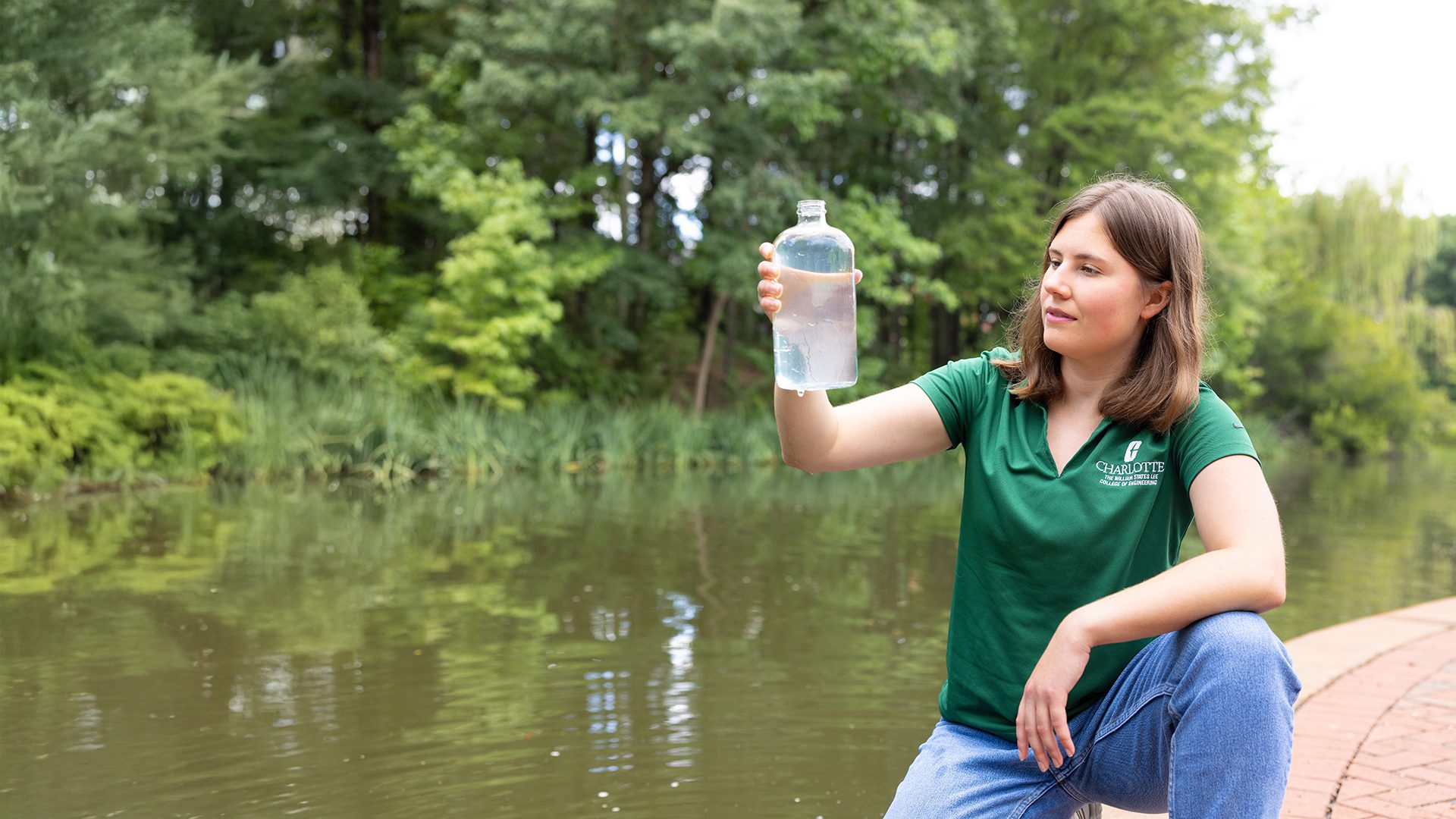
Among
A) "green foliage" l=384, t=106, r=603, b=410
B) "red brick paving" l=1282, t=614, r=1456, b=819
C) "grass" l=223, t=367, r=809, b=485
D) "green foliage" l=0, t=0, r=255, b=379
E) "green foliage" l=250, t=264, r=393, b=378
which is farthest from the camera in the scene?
"green foliage" l=384, t=106, r=603, b=410

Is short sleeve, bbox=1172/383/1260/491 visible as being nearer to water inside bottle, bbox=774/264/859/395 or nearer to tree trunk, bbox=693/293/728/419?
water inside bottle, bbox=774/264/859/395

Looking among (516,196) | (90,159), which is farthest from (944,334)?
(90,159)

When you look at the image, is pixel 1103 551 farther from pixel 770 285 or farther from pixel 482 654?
pixel 482 654

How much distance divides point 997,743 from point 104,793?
258 centimetres

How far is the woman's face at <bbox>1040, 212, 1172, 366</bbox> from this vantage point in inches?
84.3

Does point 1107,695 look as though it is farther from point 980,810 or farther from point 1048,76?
point 1048,76

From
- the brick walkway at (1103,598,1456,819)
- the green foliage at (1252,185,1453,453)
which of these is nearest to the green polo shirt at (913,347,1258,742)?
the brick walkway at (1103,598,1456,819)

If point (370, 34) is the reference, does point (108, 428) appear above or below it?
below

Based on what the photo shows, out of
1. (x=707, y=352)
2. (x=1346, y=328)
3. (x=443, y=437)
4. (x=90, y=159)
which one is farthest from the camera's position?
(x=1346, y=328)

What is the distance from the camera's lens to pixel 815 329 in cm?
235

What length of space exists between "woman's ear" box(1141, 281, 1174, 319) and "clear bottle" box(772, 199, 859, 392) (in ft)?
1.75

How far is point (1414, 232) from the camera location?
31312mm

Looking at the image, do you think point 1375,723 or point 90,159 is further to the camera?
point 90,159

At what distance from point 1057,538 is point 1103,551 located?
8cm
